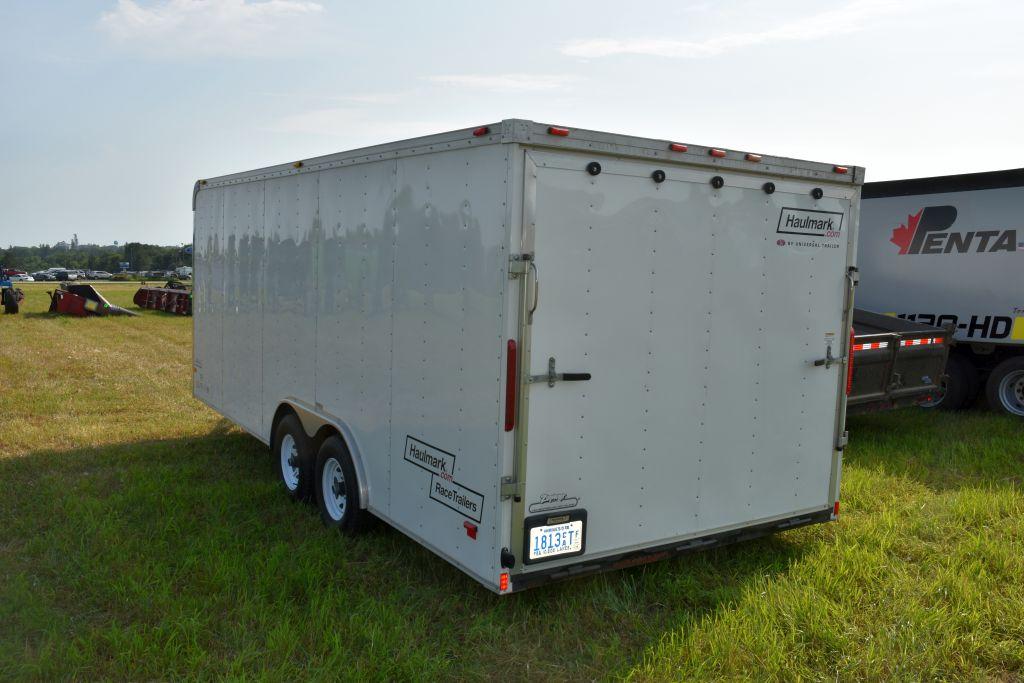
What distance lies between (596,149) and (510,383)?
1244 millimetres

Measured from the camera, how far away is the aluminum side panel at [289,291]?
19.6 feet

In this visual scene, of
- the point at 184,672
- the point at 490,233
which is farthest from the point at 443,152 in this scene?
the point at 184,672

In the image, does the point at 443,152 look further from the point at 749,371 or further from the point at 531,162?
the point at 749,371

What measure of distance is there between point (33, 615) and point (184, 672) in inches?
44.6

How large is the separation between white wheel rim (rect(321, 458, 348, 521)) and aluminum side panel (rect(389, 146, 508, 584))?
91 centimetres

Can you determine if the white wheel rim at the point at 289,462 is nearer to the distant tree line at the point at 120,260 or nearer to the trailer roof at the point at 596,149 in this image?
the trailer roof at the point at 596,149

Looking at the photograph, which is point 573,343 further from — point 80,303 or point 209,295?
point 80,303

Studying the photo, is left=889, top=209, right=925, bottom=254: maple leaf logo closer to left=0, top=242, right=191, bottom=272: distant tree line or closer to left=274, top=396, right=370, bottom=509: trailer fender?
left=274, top=396, right=370, bottom=509: trailer fender

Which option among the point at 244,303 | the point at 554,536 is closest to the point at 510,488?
the point at 554,536

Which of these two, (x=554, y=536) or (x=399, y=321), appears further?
(x=399, y=321)

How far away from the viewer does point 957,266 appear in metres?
9.95

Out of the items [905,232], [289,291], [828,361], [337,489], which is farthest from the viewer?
[905,232]

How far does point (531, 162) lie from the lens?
3.86 m

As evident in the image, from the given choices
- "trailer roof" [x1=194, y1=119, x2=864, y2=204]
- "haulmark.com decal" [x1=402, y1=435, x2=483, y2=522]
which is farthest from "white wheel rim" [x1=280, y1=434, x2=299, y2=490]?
"trailer roof" [x1=194, y1=119, x2=864, y2=204]
